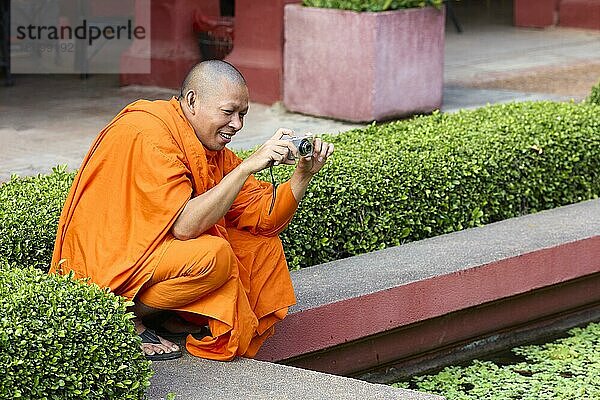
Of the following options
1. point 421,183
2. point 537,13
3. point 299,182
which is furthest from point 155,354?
point 537,13

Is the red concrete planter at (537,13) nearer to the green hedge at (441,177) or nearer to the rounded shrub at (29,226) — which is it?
the green hedge at (441,177)

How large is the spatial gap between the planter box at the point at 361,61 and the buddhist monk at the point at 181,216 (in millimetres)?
5313

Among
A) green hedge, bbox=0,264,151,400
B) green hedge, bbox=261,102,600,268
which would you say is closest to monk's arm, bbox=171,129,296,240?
green hedge, bbox=0,264,151,400

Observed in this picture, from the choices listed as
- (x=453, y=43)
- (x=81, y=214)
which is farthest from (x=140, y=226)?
(x=453, y=43)

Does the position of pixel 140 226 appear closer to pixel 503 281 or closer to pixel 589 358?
pixel 503 281

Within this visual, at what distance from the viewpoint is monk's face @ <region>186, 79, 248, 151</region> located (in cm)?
405

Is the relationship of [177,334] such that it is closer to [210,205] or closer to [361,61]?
[210,205]

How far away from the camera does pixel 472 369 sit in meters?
5.21

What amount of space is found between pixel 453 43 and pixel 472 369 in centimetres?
1041

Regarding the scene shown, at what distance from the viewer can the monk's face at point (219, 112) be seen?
4.05 meters

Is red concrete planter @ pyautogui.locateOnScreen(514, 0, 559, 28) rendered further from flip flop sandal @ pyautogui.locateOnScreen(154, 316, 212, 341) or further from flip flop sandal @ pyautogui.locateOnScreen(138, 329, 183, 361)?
flip flop sandal @ pyautogui.locateOnScreen(138, 329, 183, 361)

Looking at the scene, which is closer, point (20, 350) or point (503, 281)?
point (20, 350)

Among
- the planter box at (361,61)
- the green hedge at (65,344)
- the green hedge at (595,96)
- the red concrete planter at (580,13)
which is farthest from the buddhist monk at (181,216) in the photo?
the red concrete planter at (580,13)

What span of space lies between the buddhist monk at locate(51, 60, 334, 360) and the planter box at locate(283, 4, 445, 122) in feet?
17.4
